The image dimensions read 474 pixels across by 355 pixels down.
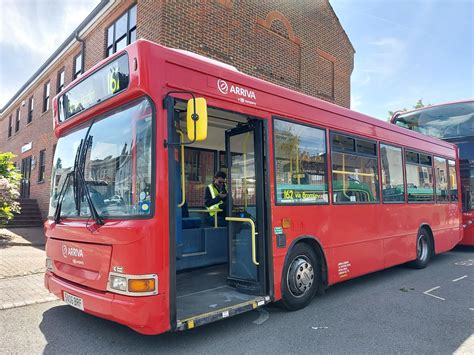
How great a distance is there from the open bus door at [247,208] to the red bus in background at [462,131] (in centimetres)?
822

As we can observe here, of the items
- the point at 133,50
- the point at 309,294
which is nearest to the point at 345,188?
the point at 309,294

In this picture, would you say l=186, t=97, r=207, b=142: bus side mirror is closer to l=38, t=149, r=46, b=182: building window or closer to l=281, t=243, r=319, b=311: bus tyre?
l=281, t=243, r=319, b=311: bus tyre

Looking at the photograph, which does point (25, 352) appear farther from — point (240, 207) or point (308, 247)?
point (308, 247)

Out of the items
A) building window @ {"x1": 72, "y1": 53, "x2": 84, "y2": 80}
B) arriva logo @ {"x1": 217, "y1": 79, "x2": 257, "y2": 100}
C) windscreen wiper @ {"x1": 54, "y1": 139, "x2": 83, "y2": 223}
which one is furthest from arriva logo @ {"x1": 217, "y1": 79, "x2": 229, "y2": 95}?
building window @ {"x1": 72, "y1": 53, "x2": 84, "y2": 80}

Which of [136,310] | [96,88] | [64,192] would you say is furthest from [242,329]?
[96,88]

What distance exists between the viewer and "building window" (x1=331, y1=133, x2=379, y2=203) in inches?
227

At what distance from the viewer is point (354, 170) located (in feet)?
19.9

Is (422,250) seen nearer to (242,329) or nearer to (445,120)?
(445,120)

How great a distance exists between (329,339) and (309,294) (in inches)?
44.1

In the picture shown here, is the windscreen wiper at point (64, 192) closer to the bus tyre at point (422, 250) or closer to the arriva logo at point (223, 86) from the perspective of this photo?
the arriva logo at point (223, 86)

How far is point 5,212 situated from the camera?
11195 mm

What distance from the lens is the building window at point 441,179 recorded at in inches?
347

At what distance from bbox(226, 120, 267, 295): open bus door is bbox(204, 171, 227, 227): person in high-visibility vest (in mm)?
1532

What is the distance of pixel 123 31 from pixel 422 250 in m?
9.72
